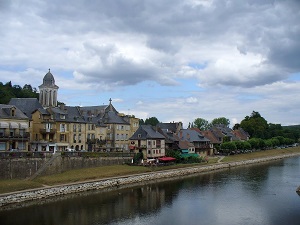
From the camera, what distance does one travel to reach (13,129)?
6112cm

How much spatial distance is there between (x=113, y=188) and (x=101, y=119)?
32.1m

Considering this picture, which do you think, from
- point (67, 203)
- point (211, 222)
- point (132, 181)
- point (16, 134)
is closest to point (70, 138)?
point (16, 134)

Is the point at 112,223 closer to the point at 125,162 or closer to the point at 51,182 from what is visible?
the point at 51,182

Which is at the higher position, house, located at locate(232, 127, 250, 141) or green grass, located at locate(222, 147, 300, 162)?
house, located at locate(232, 127, 250, 141)

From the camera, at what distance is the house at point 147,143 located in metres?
78.9

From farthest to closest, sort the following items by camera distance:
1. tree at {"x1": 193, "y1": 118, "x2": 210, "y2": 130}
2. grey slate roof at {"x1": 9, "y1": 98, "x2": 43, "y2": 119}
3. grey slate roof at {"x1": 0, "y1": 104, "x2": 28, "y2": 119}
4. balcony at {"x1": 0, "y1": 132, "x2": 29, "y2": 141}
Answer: tree at {"x1": 193, "y1": 118, "x2": 210, "y2": 130}, grey slate roof at {"x1": 9, "y1": 98, "x2": 43, "y2": 119}, grey slate roof at {"x1": 0, "y1": 104, "x2": 28, "y2": 119}, balcony at {"x1": 0, "y1": 132, "x2": 29, "y2": 141}

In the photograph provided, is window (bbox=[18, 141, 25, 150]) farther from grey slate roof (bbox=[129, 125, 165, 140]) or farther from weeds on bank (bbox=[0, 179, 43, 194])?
grey slate roof (bbox=[129, 125, 165, 140])

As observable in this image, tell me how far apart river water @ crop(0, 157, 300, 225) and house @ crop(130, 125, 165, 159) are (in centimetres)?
1603

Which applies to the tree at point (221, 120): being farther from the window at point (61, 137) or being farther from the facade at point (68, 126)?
the window at point (61, 137)

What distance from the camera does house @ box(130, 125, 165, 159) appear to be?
7888cm

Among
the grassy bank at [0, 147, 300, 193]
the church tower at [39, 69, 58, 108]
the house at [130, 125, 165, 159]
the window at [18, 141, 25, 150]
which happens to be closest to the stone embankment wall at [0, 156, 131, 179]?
the grassy bank at [0, 147, 300, 193]

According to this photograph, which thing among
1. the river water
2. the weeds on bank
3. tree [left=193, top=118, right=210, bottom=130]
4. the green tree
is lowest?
the river water

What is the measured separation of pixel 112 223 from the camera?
37656 mm

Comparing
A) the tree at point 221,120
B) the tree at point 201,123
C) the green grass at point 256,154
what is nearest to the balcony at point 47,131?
the green grass at point 256,154
